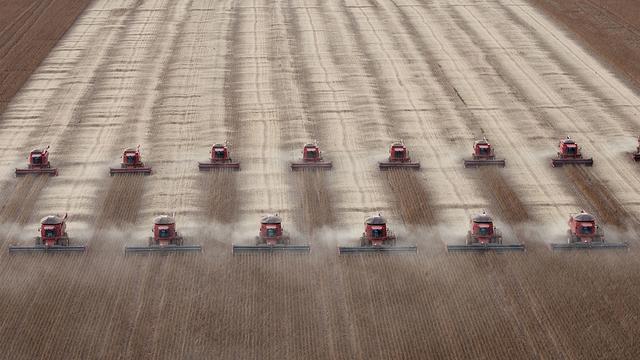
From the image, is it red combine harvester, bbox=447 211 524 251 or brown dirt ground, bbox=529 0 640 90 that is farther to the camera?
brown dirt ground, bbox=529 0 640 90

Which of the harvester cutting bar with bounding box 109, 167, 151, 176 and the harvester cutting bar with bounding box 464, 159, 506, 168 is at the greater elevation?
the harvester cutting bar with bounding box 464, 159, 506, 168

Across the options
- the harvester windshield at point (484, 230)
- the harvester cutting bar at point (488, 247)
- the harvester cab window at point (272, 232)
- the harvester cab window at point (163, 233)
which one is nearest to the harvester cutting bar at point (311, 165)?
the harvester cab window at point (272, 232)

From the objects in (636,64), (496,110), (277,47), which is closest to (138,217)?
(496,110)

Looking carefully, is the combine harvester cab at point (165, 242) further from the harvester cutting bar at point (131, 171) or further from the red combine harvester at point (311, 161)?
the red combine harvester at point (311, 161)

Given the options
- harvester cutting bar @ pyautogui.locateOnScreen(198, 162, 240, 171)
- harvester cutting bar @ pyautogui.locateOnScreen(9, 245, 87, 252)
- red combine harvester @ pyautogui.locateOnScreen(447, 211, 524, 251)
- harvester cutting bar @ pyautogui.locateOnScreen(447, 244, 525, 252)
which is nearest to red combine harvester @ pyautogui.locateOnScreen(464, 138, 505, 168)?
red combine harvester @ pyautogui.locateOnScreen(447, 211, 524, 251)

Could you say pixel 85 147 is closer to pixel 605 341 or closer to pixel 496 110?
pixel 496 110

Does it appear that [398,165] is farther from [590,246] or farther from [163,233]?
[163,233]

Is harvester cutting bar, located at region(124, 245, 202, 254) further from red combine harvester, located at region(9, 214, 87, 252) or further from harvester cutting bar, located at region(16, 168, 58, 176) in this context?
harvester cutting bar, located at region(16, 168, 58, 176)
